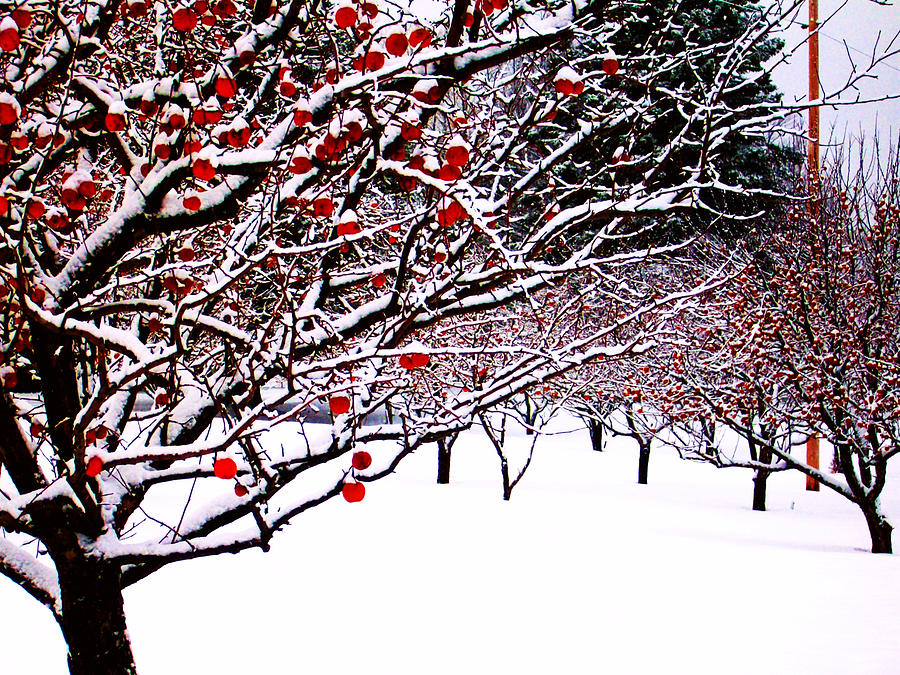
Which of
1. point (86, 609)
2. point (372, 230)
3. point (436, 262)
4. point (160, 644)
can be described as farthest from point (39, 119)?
point (160, 644)

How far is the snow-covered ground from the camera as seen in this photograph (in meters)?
5.78

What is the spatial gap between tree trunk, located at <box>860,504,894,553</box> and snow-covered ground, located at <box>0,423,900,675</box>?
22 centimetres

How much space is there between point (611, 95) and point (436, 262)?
1271mm

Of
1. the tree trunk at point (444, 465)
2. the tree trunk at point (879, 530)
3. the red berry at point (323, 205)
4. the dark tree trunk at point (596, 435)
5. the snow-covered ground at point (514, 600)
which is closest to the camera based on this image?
the red berry at point (323, 205)

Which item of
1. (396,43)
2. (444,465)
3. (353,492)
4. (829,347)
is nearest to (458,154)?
(396,43)

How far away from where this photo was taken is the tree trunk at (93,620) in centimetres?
342

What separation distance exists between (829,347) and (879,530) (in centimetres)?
239

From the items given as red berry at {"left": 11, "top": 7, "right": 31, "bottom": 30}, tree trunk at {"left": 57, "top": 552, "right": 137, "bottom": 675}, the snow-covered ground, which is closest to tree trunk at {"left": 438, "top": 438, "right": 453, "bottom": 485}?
the snow-covered ground

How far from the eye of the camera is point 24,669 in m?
5.73

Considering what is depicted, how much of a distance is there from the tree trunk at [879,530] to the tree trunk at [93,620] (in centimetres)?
924

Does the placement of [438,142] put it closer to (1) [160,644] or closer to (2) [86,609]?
(2) [86,609]

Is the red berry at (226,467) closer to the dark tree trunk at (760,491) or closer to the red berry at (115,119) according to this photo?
the red berry at (115,119)

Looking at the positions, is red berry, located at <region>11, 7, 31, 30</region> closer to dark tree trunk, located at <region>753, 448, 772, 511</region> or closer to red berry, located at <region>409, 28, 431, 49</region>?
red berry, located at <region>409, 28, 431, 49</region>

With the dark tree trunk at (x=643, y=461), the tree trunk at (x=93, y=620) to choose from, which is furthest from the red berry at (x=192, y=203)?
the dark tree trunk at (x=643, y=461)
